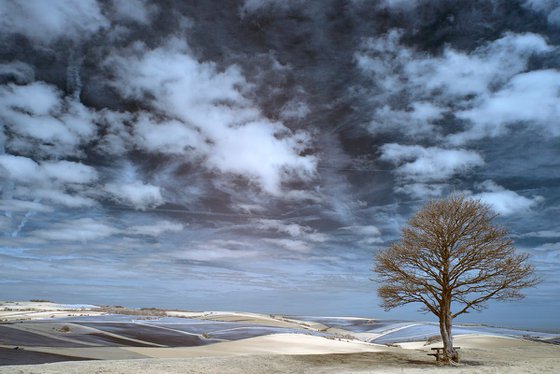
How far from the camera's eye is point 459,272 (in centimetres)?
3206

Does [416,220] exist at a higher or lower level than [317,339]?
higher

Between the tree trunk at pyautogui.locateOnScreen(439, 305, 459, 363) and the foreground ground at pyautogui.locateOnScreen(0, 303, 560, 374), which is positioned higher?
the tree trunk at pyautogui.locateOnScreen(439, 305, 459, 363)

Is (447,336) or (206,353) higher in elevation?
(447,336)

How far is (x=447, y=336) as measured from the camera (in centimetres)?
3139

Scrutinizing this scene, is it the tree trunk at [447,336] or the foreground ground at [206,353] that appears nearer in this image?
the foreground ground at [206,353]

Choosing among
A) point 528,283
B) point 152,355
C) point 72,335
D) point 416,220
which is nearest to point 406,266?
point 416,220

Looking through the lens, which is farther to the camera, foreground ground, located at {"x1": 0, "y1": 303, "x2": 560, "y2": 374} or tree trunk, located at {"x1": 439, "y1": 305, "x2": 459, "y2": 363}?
tree trunk, located at {"x1": 439, "y1": 305, "x2": 459, "y2": 363}

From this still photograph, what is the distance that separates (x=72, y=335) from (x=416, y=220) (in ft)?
107

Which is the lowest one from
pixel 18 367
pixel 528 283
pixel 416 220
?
pixel 18 367

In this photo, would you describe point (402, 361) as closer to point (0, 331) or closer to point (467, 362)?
point (467, 362)

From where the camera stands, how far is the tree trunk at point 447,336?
30.7 m

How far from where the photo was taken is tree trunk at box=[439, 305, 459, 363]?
3072 cm

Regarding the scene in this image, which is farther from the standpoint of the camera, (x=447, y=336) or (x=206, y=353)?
(x=206, y=353)

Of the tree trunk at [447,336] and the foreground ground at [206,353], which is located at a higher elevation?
the tree trunk at [447,336]
